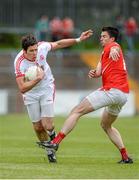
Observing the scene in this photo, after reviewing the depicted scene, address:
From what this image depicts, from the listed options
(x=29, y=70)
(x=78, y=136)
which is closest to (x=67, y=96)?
(x=78, y=136)

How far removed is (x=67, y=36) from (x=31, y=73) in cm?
2345

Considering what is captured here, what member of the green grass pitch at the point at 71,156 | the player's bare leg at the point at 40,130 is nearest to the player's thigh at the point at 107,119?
the green grass pitch at the point at 71,156

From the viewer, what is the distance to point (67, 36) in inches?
1492

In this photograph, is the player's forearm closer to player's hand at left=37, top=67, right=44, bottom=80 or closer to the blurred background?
player's hand at left=37, top=67, right=44, bottom=80

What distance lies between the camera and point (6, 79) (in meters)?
34.2

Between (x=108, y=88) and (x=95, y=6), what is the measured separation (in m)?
29.7

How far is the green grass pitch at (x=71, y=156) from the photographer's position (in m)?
12.6

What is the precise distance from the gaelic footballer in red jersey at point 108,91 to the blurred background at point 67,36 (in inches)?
696

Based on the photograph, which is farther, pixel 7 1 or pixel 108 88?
pixel 7 1

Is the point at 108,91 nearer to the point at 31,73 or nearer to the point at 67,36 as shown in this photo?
the point at 31,73

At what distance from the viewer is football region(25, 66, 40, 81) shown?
1452 centimetres

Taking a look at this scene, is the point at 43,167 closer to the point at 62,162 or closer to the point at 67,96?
the point at 62,162

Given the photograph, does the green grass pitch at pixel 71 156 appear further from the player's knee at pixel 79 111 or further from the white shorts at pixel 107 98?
the white shorts at pixel 107 98

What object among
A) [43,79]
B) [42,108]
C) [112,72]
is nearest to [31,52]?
[43,79]
